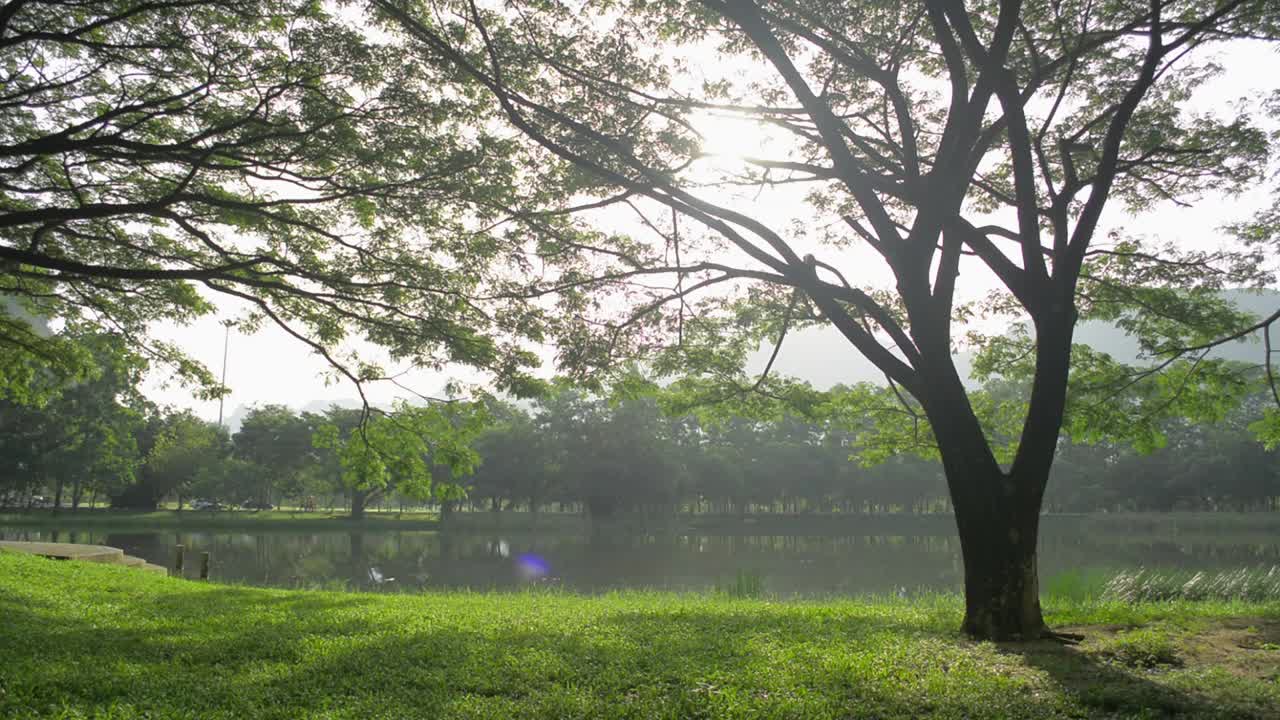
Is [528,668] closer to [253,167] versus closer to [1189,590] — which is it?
[253,167]

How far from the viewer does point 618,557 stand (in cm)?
2986

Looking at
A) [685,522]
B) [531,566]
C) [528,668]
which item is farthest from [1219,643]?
[685,522]

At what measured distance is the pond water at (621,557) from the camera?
21422 millimetres

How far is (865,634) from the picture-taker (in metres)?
7.44

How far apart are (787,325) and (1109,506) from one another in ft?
218

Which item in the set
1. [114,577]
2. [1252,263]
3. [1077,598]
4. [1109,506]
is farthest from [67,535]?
[1109,506]

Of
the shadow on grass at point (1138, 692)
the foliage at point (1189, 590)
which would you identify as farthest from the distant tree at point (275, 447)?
the shadow on grass at point (1138, 692)

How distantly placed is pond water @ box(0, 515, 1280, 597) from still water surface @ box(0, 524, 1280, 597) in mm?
61

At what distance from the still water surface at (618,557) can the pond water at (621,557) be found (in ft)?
0.20

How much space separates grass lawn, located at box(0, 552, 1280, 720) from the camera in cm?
496

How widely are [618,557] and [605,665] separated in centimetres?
2441

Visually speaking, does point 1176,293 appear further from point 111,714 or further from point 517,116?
point 111,714

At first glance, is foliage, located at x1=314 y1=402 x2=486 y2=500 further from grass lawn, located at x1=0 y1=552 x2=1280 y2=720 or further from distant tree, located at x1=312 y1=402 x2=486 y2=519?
grass lawn, located at x1=0 y1=552 x2=1280 y2=720

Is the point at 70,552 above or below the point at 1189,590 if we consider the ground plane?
above
